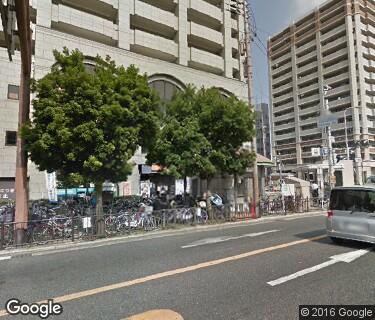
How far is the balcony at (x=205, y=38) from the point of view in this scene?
3312 cm

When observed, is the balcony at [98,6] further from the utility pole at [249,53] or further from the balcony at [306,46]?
the balcony at [306,46]

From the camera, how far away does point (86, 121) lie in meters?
11.2

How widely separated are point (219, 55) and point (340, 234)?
31.1 meters

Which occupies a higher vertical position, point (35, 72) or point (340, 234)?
point (35, 72)

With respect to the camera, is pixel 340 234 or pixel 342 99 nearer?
pixel 340 234

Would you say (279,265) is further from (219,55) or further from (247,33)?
(219,55)

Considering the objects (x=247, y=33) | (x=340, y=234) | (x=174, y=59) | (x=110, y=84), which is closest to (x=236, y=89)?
(x=174, y=59)

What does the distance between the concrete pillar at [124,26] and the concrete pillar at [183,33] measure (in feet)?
16.4

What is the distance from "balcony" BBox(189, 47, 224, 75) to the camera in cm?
3278

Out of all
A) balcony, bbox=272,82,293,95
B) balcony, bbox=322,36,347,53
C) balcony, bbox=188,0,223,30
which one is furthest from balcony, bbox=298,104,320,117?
balcony, bbox=188,0,223,30

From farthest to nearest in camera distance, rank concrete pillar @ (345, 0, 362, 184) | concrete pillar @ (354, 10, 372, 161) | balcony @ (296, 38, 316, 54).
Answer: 1. balcony @ (296, 38, 316, 54)
2. concrete pillar @ (354, 10, 372, 161)
3. concrete pillar @ (345, 0, 362, 184)

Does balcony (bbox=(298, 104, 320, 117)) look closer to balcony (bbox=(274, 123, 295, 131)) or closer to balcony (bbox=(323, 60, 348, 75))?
balcony (bbox=(274, 123, 295, 131))

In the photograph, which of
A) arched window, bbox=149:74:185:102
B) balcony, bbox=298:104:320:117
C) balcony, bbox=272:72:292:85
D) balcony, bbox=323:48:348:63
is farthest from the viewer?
balcony, bbox=272:72:292:85

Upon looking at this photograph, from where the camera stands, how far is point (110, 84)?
37.7ft
